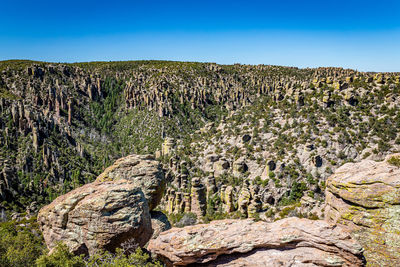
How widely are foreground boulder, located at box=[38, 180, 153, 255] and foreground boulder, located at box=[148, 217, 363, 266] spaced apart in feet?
10.5

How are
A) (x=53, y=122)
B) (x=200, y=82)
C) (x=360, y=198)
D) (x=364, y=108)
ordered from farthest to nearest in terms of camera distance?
(x=200, y=82) → (x=53, y=122) → (x=364, y=108) → (x=360, y=198)

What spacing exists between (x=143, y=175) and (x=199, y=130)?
58.7 m

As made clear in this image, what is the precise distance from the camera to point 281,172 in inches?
1598

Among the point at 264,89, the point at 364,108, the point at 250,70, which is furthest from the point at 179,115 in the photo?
the point at 364,108

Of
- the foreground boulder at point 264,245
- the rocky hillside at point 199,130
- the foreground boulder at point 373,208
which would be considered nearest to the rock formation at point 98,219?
Result: the foreground boulder at point 264,245

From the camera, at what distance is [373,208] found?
11.5 meters

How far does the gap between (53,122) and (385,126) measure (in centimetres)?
10004

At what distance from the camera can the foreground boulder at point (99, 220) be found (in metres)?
13.9

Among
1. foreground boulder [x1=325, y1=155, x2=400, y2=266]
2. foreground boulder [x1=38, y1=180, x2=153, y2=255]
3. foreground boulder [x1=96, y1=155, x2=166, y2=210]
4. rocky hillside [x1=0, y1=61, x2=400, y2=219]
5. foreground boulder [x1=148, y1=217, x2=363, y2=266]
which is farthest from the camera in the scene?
rocky hillside [x1=0, y1=61, x2=400, y2=219]

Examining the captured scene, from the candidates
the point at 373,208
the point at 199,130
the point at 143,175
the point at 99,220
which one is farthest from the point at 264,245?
the point at 199,130

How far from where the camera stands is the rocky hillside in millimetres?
39500

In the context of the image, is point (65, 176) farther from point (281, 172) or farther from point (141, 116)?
point (281, 172)

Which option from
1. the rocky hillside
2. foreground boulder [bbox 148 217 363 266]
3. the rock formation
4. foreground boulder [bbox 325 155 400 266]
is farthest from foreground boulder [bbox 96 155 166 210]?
the rocky hillside

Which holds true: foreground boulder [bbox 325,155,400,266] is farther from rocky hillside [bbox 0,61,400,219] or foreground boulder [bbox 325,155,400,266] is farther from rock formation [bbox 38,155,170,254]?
rocky hillside [bbox 0,61,400,219]
